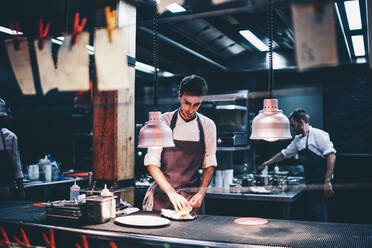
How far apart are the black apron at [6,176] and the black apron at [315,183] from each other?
399cm

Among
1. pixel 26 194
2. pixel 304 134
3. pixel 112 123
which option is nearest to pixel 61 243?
pixel 112 123

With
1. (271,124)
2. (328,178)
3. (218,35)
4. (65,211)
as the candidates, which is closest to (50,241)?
(65,211)

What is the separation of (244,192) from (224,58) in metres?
3.45

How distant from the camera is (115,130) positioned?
362 cm

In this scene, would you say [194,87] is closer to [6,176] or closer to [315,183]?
[315,183]

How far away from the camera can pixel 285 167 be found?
286 inches

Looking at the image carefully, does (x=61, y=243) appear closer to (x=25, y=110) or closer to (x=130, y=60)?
(x=130, y=60)

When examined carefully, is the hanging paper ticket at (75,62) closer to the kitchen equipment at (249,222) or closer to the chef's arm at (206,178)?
the chef's arm at (206,178)

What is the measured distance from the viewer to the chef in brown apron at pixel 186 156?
328 centimetres

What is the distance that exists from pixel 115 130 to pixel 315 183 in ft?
9.76

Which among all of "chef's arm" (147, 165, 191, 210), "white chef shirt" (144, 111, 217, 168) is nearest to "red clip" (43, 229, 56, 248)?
"chef's arm" (147, 165, 191, 210)

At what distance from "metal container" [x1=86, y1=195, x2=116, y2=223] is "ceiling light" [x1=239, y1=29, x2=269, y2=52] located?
363cm

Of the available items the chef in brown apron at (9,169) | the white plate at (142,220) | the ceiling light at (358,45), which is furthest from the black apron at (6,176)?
the ceiling light at (358,45)

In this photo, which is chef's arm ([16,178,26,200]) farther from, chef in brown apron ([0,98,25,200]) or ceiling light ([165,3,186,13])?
ceiling light ([165,3,186,13])
